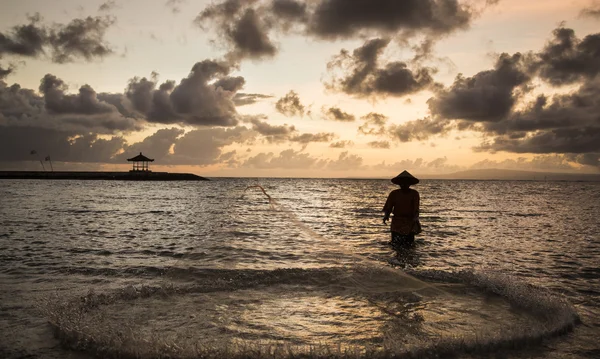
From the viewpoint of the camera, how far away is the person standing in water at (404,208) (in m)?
12.8

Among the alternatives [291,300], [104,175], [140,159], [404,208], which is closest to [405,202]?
[404,208]

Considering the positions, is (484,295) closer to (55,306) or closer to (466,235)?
(55,306)

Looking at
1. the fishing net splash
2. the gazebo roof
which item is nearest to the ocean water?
the fishing net splash

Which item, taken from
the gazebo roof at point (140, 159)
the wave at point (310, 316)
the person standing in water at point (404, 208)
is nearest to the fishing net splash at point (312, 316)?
the wave at point (310, 316)

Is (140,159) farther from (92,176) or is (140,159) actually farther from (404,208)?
(404,208)

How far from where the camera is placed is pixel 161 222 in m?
24.7

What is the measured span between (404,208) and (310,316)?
6.98m

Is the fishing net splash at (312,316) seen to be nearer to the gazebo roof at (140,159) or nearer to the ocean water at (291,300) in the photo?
the ocean water at (291,300)

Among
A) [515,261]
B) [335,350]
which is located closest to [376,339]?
[335,350]

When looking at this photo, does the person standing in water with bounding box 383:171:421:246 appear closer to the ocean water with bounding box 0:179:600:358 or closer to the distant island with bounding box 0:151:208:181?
the ocean water with bounding box 0:179:600:358

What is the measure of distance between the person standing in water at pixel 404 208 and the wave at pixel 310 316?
2.97 metres

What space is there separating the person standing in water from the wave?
9.75 ft

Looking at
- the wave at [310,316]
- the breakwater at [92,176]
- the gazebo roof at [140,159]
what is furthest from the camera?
the breakwater at [92,176]

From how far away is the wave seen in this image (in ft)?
18.5
